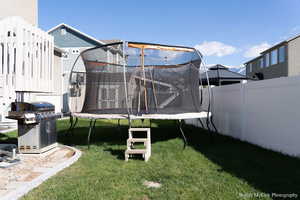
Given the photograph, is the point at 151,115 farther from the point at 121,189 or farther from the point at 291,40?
the point at 291,40

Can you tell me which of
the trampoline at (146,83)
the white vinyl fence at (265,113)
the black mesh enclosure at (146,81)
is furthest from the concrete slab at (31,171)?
the white vinyl fence at (265,113)

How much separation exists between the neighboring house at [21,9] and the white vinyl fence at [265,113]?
7.04 metres

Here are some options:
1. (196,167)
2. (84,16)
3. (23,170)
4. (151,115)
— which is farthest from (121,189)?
(84,16)

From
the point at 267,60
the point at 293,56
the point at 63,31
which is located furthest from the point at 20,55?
the point at 267,60

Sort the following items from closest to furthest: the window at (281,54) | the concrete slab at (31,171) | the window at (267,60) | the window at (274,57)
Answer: the concrete slab at (31,171)
the window at (281,54)
the window at (274,57)
the window at (267,60)

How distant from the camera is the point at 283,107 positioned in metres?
4.06

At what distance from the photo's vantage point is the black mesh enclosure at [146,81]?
199 inches

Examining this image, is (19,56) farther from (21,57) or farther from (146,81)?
(146,81)

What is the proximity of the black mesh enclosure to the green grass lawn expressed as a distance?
1.01 meters

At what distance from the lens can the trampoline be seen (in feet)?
16.4

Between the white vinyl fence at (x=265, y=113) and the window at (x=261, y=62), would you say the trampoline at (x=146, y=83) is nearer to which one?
the white vinyl fence at (x=265, y=113)

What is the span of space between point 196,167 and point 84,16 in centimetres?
1016

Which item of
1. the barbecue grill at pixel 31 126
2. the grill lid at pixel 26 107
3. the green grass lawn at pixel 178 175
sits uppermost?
the grill lid at pixel 26 107

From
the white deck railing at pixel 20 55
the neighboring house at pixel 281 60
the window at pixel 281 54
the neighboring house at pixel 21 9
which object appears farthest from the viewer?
the window at pixel 281 54
